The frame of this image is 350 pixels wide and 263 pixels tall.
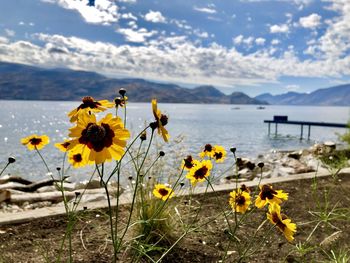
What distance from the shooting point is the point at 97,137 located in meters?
1.12

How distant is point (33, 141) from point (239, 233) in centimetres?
185

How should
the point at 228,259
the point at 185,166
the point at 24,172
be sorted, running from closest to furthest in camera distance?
the point at 185,166 → the point at 228,259 → the point at 24,172

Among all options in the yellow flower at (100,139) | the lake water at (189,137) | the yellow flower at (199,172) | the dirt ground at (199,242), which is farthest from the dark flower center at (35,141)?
the yellow flower at (100,139)

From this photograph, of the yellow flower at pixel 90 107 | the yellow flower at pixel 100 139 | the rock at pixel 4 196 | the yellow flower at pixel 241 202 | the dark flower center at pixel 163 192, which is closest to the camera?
the yellow flower at pixel 100 139

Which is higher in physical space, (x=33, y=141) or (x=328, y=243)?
(x=33, y=141)

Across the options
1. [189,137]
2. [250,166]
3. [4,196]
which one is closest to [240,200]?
[4,196]

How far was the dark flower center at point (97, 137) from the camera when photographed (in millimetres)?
1121

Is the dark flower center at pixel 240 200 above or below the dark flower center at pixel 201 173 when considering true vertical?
below

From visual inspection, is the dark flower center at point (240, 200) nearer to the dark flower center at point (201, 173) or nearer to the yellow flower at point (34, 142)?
the dark flower center at point (201, 173)

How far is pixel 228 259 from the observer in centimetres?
274

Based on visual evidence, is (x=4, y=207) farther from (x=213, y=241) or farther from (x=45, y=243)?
(x=213, y=241)

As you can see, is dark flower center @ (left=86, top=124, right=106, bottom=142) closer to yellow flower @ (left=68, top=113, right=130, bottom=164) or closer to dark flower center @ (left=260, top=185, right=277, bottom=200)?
yellow flower @ (left=68, top=113, right=130, bottom=164)

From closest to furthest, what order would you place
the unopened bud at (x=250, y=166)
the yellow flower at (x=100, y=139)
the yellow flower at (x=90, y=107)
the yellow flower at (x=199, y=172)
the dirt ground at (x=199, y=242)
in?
the yellow flower at (x=100, y=139) → the yellow flower at (x=90, y=107) → the yellow flower at (x=199, y=172) → the dirt ground at (x=199, y=242) → the unopened bud at (x=250, y=166)

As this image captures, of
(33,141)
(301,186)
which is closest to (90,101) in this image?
(33,141)
